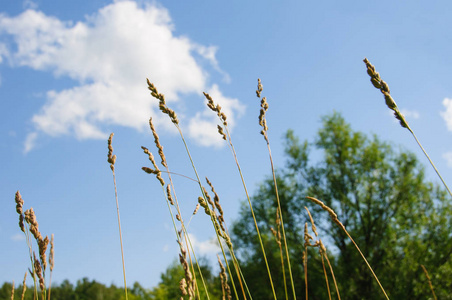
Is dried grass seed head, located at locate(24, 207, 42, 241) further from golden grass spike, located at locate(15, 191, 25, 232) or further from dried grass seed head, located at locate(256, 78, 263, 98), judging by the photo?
dried grass seed head, located at locate(256, 78, 263, 98)

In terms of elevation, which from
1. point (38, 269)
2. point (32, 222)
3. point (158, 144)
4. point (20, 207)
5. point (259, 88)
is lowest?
point (38, 269)

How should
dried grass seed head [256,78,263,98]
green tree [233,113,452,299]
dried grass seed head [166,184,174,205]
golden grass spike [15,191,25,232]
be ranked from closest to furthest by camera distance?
golden grass spike [15,191,25,232], dried grass seed head [166,184,174,205], dried grass seed head [256,78,263,98], green tree [233,113,452,299]

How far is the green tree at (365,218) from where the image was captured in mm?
16359

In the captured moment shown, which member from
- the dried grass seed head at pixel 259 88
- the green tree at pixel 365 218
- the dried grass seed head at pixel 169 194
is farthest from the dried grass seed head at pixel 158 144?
the green tree at pixel 365 218

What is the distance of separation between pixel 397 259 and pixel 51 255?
1832 cm

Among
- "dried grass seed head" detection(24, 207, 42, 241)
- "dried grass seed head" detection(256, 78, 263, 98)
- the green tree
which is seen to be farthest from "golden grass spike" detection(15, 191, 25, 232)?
the green tree

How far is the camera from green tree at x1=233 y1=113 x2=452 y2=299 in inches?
644

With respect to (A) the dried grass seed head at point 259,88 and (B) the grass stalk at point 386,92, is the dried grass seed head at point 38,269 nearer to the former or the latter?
(A) the dried grass seed head at point 259,88

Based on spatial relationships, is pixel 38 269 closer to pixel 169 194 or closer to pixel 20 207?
pixel 20 207

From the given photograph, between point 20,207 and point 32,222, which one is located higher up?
point 20,207

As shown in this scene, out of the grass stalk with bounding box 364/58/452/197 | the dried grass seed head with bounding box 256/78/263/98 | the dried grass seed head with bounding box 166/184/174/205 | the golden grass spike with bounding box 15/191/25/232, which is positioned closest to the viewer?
the grass stalk with bounding box 364/58/452/197

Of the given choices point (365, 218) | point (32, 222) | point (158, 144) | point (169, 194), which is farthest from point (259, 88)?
point (365, 218)

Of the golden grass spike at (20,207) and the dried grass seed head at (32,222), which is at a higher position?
the golden grass spike at (20,207)

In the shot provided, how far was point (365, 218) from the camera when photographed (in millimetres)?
18797
